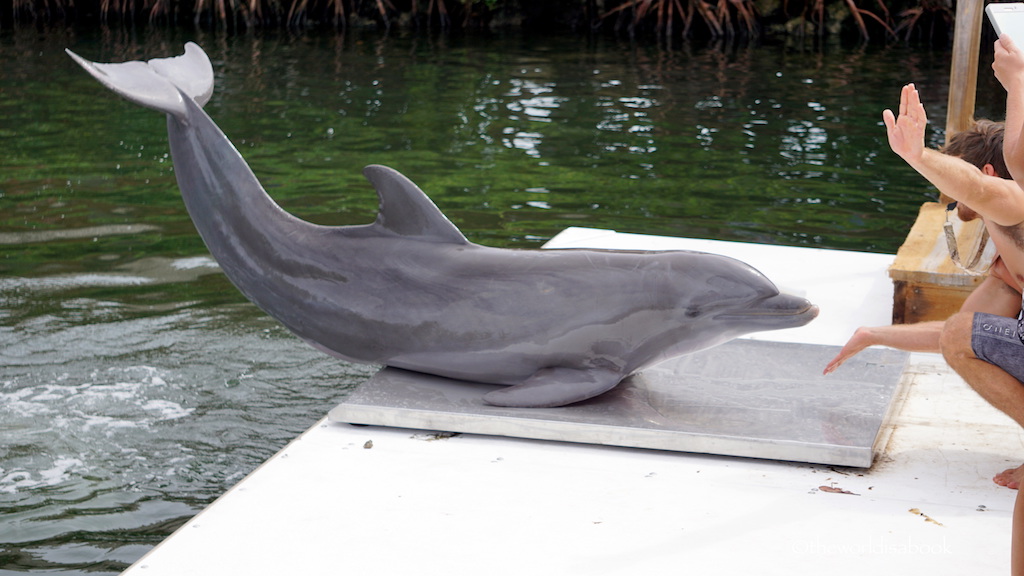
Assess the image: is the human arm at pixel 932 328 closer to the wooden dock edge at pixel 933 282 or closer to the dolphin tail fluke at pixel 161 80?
the wooden dock edge at pixel 933 282

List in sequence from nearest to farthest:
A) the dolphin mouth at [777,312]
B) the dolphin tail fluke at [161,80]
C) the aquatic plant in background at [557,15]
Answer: the dolphin mouth at [777,312] → the dolphin tail fluke at [161,80] → the aquatic plant in background at [557,15]

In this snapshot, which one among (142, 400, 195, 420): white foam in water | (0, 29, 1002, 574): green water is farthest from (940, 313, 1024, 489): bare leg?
(142, 400, 195, 420): white foam in water

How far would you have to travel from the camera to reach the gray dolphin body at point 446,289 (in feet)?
14.4

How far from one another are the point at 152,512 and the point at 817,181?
847 centimetres

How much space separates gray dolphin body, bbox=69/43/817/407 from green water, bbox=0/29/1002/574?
0.86 meters

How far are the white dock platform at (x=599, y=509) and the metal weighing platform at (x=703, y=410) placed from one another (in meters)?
0.06

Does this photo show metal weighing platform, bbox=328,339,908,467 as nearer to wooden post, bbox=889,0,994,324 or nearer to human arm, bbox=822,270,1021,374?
human arm, bbox=822,270,1021,374

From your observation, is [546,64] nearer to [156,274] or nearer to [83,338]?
[156,274]

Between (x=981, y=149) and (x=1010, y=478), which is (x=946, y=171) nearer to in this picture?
(x=981, y=149)

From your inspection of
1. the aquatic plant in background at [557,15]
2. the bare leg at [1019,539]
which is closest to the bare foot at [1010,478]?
the bare leg at [1019,539]

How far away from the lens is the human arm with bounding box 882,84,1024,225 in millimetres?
3086

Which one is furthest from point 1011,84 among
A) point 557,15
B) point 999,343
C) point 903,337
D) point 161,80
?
point 557,15

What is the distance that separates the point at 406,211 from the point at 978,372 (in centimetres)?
221

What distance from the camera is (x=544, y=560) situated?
3.45 m
